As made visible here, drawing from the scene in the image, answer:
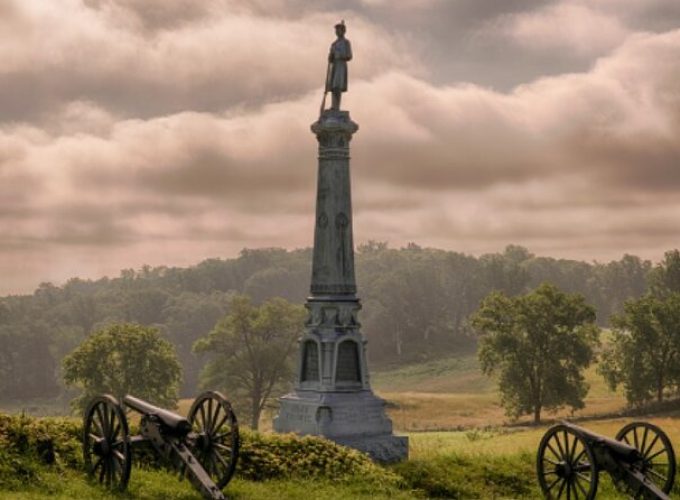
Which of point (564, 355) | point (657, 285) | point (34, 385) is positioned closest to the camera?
point (564, 355)

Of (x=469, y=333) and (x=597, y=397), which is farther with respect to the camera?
(x=469, y=333)

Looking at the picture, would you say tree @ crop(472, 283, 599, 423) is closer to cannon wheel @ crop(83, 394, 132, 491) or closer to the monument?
the monument

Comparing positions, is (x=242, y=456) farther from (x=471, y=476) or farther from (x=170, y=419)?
(x=471, y=476)

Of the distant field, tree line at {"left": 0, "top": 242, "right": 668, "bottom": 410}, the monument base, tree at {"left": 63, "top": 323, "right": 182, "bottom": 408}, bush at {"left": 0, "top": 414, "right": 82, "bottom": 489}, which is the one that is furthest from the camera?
tree line at {"left": 0, "top": 242, "right": 668, "bottom": 410}

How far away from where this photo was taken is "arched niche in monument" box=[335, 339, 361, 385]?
24.5 metres

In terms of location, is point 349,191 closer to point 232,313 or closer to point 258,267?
point 232,313

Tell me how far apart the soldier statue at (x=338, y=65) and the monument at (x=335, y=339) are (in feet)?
2.83

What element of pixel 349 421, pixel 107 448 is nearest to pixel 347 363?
pixel 349 421

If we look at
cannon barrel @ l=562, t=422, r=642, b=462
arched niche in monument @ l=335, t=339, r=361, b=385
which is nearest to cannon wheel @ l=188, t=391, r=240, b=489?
cannon barrel @ l=562, t=422, r=642, b=462

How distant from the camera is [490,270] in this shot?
369 feet

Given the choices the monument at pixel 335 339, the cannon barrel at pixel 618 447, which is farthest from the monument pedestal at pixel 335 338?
the cannon barrel at pixel 618 447

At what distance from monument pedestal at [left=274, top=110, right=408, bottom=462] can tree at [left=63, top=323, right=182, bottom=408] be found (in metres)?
17.2

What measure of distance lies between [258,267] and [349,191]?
12078 cm

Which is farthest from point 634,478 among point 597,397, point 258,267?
point 258,267
